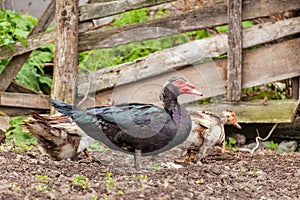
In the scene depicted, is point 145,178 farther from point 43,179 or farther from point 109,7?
point 109,7

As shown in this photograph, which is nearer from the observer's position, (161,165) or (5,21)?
(161,165)

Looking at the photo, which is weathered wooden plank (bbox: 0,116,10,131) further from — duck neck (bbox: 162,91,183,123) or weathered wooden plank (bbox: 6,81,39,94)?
duck neck (bbox: 162,91,183,123)

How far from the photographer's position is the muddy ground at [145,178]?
14.5 ft

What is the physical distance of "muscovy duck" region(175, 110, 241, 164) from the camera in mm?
6309

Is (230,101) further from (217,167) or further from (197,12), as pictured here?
(217,167)

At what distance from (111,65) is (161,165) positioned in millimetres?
2644

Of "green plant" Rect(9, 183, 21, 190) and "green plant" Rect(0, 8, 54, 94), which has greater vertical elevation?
"green plant" Rect(0, 8, 54, 94)

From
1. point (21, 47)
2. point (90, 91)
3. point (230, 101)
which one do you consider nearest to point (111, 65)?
point (90, 91)

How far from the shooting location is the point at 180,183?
492 cm

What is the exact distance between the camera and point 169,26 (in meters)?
7.67

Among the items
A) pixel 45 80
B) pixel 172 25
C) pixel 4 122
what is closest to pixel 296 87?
pixel 172 25

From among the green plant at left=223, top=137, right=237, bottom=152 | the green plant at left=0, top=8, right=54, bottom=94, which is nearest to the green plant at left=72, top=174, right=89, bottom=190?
the green plant at left=223, top=137, right=237, bottom=152

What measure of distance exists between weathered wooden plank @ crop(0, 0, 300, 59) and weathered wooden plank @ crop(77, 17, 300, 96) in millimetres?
179

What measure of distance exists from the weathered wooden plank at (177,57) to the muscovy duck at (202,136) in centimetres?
147
